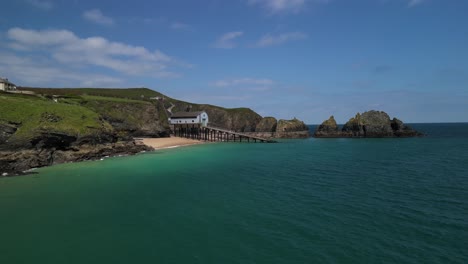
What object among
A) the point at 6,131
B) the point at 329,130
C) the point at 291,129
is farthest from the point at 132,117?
the point at 329,130

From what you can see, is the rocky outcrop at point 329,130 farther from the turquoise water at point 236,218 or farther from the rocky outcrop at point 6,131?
the rocky outcrop at point 6,131

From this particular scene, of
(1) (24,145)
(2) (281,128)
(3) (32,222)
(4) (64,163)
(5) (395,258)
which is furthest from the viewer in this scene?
(2) (281,128)

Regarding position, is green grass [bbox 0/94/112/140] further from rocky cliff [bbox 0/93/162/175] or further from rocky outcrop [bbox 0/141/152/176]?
rocky outcrop [bbox 0/141/152/176]

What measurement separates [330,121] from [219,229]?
111 meters

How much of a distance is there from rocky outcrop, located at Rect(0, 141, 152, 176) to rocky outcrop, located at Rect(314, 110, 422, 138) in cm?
8170

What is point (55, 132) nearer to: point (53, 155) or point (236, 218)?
point (53, 155)

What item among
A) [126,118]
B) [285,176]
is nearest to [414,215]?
[285,176]

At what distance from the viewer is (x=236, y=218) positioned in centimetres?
1817

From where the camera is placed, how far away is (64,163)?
145 ft

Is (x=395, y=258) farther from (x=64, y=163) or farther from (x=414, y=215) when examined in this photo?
(x=64, y=163)

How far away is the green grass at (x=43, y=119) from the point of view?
139ft

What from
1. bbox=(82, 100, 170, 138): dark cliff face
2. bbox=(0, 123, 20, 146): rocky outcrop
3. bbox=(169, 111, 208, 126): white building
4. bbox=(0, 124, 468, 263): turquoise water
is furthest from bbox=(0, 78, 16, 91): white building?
bbox=(0, 124, 468, 263): turquoise water

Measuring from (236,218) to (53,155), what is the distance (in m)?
38.8

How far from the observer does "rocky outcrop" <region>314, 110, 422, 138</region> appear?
340ft
